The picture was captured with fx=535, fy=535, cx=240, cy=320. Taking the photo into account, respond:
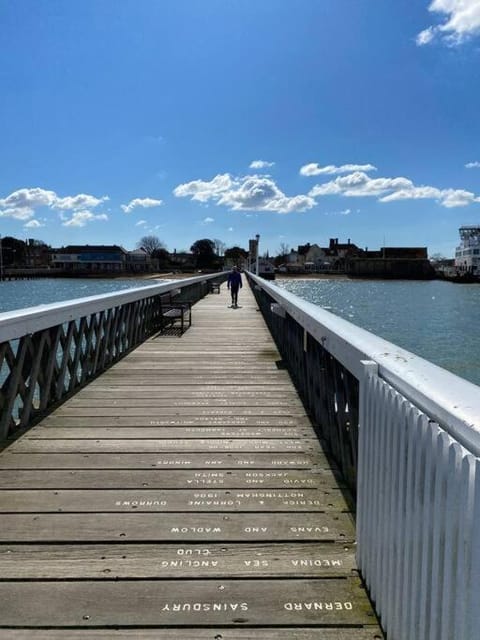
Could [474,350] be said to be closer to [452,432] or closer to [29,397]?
[29,397]

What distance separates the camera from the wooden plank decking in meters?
1.96

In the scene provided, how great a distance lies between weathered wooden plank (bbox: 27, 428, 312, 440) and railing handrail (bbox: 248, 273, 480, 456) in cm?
133

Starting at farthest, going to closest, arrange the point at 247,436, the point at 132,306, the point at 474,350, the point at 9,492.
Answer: the point at 474,350
the point at 132,306
the point at 247,436
the point at 9,492

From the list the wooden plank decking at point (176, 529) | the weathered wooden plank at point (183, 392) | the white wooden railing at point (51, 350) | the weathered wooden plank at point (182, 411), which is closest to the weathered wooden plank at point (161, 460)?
the wooden plank decking at point (176, 529)

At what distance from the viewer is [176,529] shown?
2.59 metres

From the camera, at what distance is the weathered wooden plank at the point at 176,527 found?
2.52 metres

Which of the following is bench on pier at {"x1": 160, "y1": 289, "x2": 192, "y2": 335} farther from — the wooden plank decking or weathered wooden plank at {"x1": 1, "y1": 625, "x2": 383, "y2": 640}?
weathered wooden plank at {"x1": 1, "y1": 625, "x2": 383, "y2": 640}

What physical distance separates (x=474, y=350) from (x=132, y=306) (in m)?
15.1

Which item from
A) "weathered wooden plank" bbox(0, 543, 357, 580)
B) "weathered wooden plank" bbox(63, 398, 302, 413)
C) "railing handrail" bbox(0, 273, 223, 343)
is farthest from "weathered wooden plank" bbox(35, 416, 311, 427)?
"weathered wooden plank" bbox(0, 543, 357, 580)

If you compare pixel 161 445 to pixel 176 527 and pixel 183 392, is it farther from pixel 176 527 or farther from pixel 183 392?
pixel 183 392

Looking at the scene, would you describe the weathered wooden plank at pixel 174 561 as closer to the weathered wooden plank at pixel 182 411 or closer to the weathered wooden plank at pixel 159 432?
the weathered wooden plank at pixel 159 432

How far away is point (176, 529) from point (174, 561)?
10.8 inches

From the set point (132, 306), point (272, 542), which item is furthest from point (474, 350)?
point (272, 542)

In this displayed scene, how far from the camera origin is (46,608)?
6.62 feet
